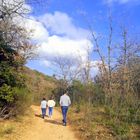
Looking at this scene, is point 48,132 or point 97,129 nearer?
point 97,129

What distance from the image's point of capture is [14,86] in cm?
2227

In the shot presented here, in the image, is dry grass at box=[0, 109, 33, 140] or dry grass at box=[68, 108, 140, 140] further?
dry grass at box=[68, 108, 140, 140]

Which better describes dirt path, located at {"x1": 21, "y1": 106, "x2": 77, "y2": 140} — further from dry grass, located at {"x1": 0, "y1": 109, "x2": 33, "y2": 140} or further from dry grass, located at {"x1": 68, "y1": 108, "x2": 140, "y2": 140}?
dry grass, located at {"x1": 68, "y1": 108, "x2": 140, "y2": 140}

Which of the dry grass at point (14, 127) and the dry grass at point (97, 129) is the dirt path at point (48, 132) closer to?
the dry grass at point (14, 127)

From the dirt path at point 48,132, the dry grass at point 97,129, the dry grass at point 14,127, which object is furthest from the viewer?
the dirt path at point 48,132

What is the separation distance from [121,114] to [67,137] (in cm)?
394

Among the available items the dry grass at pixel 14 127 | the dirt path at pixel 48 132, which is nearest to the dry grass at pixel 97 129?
the dirt path at pixel 48 132

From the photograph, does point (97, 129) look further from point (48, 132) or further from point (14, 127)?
point (14, 127)

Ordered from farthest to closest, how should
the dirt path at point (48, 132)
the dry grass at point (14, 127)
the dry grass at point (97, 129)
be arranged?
1. the dirt path at point (48, 132)
2. the dry grass at point (97, 129)
3. the dry grass at point (14, 127)

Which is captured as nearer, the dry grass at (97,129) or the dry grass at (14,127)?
the dry grass at (14,127)

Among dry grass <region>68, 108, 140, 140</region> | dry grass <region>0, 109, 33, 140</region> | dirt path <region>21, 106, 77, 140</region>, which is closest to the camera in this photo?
dry grass <region>0, 109, 33, 140</region>

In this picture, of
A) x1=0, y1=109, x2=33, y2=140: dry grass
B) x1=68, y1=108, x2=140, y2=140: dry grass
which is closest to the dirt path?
x1=0, y1=109, x2=33, y2=140: dry grass

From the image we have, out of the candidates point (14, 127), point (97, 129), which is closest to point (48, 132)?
point (14, 127)

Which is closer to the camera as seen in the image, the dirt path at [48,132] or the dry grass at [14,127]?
the dry grass at [14,127]
